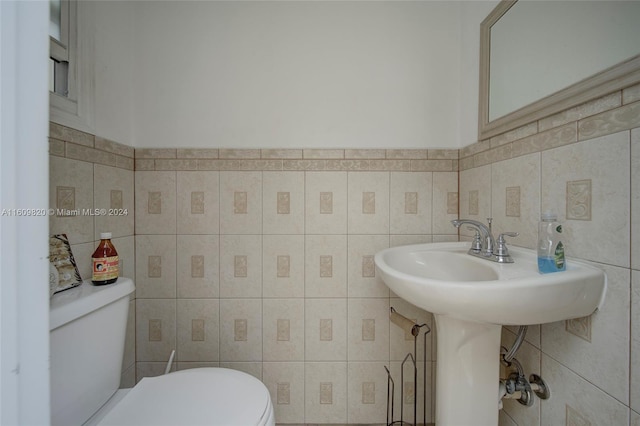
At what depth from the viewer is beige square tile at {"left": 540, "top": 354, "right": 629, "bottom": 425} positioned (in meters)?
0.61

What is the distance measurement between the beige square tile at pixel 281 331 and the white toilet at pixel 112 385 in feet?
1.10

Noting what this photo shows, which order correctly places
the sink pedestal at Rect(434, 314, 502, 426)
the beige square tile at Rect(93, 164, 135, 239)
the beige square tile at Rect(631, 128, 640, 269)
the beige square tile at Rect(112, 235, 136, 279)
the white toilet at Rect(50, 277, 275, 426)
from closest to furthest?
the beige square tile at Rect(631, 128, 640, 269) → the white toilet at Rect(50, 277, 275, 426) → the sink pedestal at Rect(434, 314, 502, 426) → the beige square tile at Rect(93, 164, 135, 239) → the beige square tile at Rect(112, 235, 136, 279)

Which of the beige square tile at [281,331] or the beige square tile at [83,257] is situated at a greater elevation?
the beige square tile at [83,257]

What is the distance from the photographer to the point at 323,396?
3.93 feet

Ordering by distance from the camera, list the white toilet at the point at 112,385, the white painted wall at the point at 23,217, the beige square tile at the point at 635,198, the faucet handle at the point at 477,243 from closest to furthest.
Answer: the white painted wall at the point at 23,217
the beige square tile at the point at 635,198
the white toilet at the point at 112,385
the faucet handle at the point at 477,243

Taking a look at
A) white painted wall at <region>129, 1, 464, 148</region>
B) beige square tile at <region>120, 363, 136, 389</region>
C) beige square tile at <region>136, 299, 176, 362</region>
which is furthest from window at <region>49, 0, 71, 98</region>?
beige square tile at <region>120, 363, 136, 389</region>

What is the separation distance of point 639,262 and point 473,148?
684 millimetres

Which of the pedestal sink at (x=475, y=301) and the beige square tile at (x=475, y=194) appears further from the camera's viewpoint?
the beige square tile at (x=475, y=194)

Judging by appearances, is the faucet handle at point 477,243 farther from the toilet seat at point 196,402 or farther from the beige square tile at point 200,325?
the beige square tile at point 200,325

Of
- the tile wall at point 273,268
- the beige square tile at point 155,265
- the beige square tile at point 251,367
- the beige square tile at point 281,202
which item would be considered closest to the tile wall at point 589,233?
the tile wall at point 273,268

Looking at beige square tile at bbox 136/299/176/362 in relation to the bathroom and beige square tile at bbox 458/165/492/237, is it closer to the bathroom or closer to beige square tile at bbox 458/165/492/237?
the bathroom

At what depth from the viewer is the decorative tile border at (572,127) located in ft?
1.93

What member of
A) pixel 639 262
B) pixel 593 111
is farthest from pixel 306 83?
pixel 639 262

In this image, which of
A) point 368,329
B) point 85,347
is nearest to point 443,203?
point 368,329
